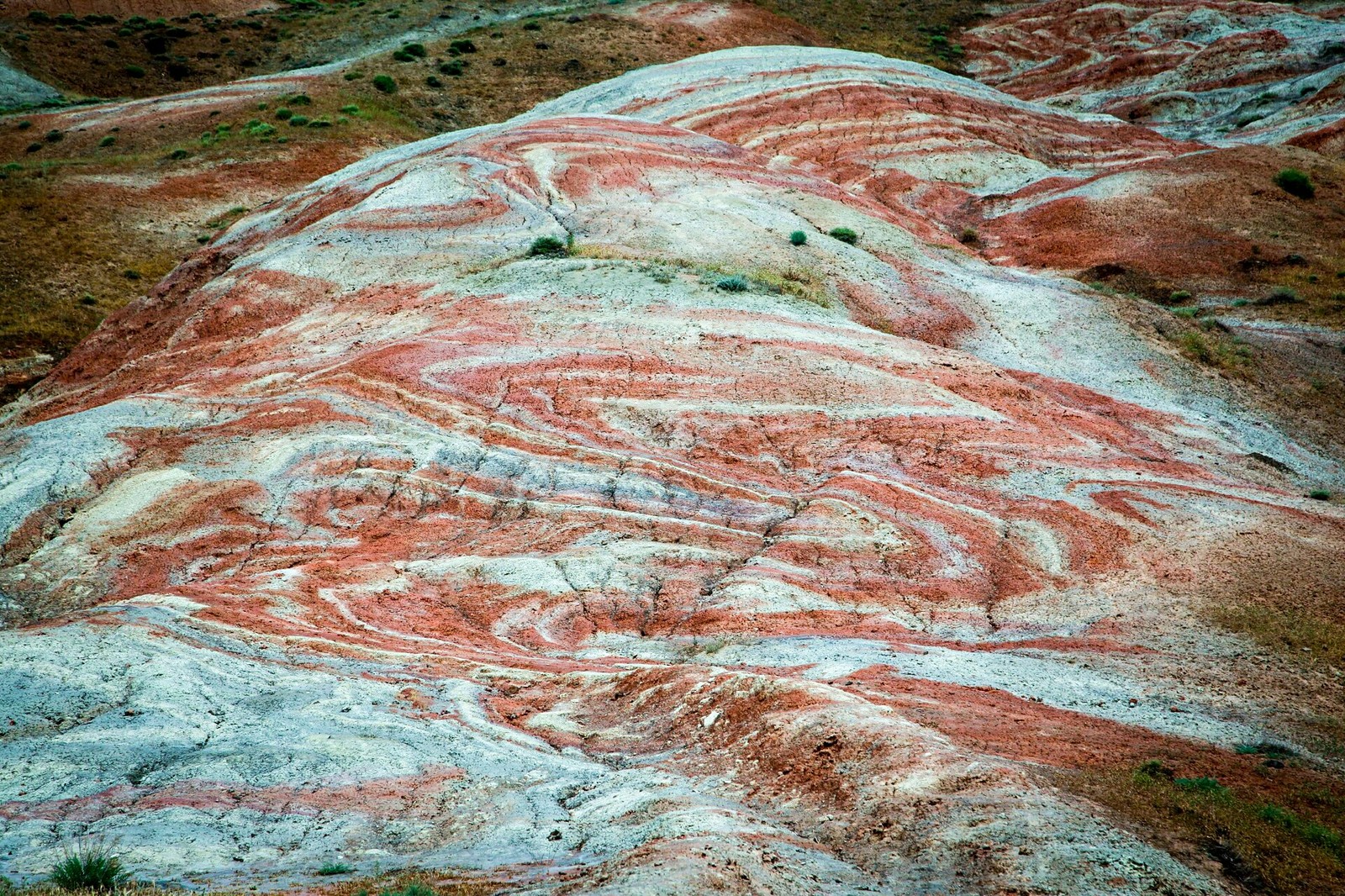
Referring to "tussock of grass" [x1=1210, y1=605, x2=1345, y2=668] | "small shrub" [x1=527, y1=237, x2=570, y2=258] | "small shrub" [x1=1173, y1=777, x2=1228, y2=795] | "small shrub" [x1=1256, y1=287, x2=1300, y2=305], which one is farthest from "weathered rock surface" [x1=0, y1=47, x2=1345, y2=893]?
"small shrub" [x1=1256, y1=287, x2=1300, y2=305]

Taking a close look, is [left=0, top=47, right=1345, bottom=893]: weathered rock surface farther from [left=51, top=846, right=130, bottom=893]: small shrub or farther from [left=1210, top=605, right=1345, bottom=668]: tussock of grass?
[left=1210, top=605, right=1345, bottom=668]: tussock of grass

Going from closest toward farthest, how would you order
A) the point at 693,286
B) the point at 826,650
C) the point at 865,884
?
1. the point at 865,884
2. the point at 826,650
3. the point at 693,286

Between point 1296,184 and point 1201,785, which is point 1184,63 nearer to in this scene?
point 1296,184

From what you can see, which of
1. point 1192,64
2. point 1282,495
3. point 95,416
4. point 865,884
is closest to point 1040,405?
point 1282,495

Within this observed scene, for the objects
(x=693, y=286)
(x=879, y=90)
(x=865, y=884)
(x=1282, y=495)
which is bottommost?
(x=1282, y=495)

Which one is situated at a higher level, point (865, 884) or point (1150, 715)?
point (865, 884)

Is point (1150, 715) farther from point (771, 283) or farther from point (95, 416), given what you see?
point (95, 416)

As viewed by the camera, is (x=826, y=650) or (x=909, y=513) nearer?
(x=826, y=650)

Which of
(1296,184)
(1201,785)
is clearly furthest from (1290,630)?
(1296,184)
